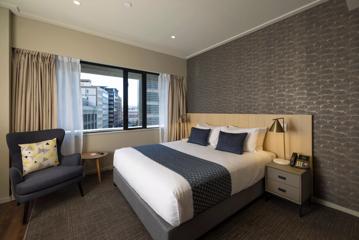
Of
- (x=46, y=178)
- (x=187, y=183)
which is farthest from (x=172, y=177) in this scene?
(x=46, y=178)

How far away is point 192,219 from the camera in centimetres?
154

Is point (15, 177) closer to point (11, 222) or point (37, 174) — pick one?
point (37, 174)

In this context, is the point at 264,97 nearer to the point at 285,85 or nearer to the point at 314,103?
the point at 285,85

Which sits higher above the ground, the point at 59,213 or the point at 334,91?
the point at 334,91

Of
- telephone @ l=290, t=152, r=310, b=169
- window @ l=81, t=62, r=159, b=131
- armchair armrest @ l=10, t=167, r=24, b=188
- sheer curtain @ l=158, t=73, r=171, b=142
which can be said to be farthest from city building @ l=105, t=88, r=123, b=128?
telephone @ l=290, t=152, r=310, b=169

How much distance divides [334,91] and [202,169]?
2.03m

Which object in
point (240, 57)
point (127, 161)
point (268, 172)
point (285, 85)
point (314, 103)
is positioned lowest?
point (268, 172)

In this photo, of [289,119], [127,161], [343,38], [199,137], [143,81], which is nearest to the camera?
[343,38]

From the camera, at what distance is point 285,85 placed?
8.46 ft

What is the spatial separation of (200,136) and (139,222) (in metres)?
1.82

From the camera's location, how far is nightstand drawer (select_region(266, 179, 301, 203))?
79.7 inches

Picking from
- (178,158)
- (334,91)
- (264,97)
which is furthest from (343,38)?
(178,158)

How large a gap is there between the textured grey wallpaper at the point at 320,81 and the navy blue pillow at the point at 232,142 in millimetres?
745

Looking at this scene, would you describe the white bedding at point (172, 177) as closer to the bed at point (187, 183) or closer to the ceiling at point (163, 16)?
the bed at point (187, 183)
